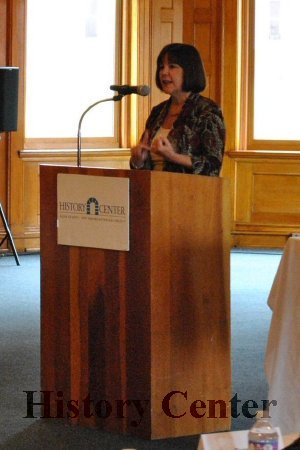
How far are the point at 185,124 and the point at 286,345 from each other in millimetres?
1002

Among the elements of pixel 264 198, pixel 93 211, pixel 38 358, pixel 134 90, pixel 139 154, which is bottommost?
pixel 38 358

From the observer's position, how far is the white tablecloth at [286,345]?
385 centimetres

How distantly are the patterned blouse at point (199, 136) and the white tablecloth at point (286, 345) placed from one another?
514mm

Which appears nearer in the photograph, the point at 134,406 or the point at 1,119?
the point at 134,406

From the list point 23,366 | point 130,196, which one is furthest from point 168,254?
point 23,366

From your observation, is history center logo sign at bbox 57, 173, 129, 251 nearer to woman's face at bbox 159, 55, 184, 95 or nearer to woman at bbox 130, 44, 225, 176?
woman at bbox 130, 44, 225, 176

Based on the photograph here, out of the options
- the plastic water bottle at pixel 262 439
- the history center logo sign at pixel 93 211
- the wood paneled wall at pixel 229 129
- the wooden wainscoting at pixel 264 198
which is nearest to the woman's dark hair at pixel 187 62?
the history center logo sign at pixel 93 211

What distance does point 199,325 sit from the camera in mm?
4043

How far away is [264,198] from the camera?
30.9 feet

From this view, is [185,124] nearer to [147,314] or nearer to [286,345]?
[147,314]

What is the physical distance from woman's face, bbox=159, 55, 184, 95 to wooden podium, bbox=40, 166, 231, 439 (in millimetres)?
508

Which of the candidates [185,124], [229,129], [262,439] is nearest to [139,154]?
[185,124]

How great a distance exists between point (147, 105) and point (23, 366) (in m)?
4.65

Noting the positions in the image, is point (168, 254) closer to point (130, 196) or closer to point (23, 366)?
point (130, 196)
